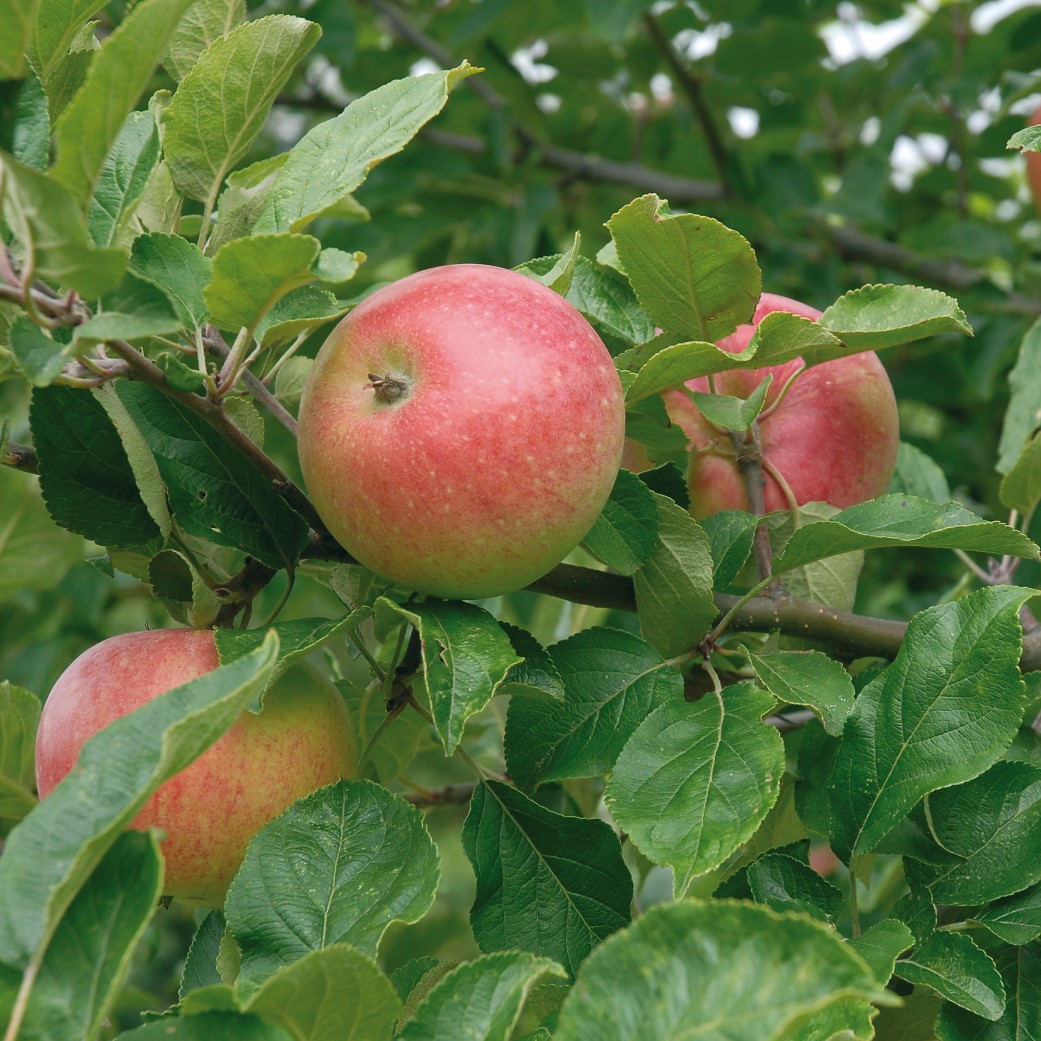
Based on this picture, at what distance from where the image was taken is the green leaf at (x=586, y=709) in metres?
0.90

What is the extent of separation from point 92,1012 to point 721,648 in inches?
22.2

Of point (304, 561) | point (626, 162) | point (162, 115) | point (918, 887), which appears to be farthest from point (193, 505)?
point (626, 162)

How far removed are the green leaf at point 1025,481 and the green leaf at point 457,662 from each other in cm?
60

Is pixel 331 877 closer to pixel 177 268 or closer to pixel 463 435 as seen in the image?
pixel 463 435

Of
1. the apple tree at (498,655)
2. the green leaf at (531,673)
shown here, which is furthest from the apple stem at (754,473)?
the green leaf at (531,673)

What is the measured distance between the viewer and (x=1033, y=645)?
0.99 meters

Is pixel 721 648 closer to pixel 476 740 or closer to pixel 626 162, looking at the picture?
pixel 476 740

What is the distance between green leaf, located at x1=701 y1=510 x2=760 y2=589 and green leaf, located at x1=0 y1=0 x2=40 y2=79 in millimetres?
579

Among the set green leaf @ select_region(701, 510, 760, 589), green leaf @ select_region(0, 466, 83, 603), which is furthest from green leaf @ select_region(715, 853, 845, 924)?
green leaf @ select_region(0, 466, 83, 603)

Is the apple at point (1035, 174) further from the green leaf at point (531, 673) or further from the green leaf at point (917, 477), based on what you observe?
the green leaf at point (531, 673)

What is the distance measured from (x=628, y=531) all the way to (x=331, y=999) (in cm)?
43

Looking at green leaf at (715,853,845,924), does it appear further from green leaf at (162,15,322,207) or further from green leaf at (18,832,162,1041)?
green leaf at (162,15,322,207)

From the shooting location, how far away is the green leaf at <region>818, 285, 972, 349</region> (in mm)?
889

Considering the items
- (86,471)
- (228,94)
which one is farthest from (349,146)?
(86,471)
